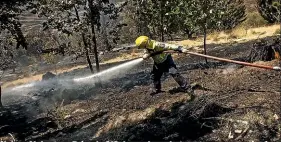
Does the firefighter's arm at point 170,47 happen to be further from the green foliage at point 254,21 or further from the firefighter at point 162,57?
the green foliage at point 254,21

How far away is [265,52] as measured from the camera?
1138 centimetres

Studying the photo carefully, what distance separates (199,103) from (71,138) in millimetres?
2897

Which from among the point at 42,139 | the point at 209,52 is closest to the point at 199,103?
the point at 42,139

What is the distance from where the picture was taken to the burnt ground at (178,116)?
6785 millimetres

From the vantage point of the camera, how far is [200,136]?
6789 mm

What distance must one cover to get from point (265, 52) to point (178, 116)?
482cm

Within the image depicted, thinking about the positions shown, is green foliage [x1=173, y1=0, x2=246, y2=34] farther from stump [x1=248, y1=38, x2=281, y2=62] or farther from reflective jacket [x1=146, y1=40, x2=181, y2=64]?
reflective jacket [x1=146, y1=40, x2=181, y2=64]

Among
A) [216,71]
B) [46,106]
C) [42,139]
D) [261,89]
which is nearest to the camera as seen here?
[261,89]

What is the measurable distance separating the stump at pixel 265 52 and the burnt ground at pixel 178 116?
0.87m

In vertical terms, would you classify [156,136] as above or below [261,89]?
below

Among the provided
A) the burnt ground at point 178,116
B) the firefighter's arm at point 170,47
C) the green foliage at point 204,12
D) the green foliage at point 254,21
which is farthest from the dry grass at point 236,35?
the firefighter's arm at point 170,47

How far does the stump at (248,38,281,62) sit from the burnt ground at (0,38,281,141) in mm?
874

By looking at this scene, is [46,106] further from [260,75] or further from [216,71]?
[260,75]

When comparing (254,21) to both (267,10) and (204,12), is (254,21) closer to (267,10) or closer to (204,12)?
(267,10)
